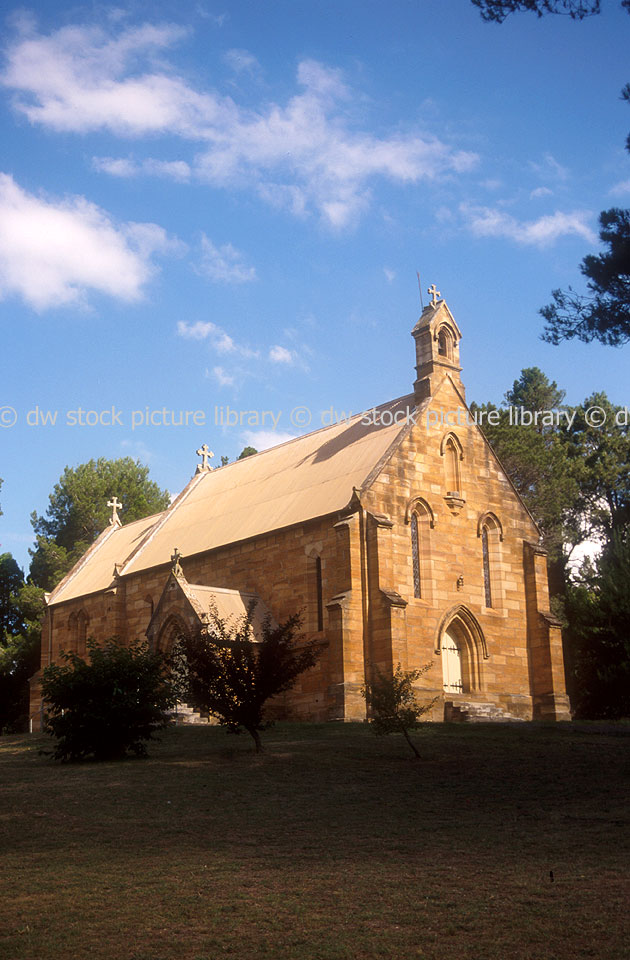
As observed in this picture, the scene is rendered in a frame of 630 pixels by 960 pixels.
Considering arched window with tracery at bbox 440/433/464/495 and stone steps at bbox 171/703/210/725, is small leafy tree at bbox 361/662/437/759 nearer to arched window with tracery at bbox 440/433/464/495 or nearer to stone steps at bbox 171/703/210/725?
stone steps at bbox 171/703/210/725

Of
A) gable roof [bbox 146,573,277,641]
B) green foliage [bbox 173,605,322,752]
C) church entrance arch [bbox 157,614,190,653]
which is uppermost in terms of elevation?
gable roof [bbox 146,573,277,641]

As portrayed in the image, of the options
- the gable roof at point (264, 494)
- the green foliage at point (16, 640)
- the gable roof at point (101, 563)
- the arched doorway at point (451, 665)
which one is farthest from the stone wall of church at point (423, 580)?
the green foliage at point (16, 640)

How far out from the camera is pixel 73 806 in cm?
→ 1767

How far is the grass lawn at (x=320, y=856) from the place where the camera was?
1073 centimetres

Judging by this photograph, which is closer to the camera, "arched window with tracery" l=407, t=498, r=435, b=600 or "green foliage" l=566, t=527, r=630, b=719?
"arched window with tracery" l=407, t=498, r=435, b=600

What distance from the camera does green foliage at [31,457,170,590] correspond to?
227 feet

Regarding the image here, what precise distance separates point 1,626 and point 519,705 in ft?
131

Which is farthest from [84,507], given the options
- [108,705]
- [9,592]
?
[108,705]

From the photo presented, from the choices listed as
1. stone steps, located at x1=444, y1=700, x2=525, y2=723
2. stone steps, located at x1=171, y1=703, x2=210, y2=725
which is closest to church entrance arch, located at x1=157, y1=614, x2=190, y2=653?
stone steps, located at x1=171, y1=703, x2=210, y2=725

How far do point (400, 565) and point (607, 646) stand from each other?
12167mm

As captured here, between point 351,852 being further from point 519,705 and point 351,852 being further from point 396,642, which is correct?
point 519,705

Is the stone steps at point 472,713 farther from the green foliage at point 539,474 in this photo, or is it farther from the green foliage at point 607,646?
the green foliage at point 539,474

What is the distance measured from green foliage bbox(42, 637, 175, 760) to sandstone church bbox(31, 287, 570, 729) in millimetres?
7002

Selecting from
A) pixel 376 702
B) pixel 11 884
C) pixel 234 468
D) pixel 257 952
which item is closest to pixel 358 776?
pixel 376 702
